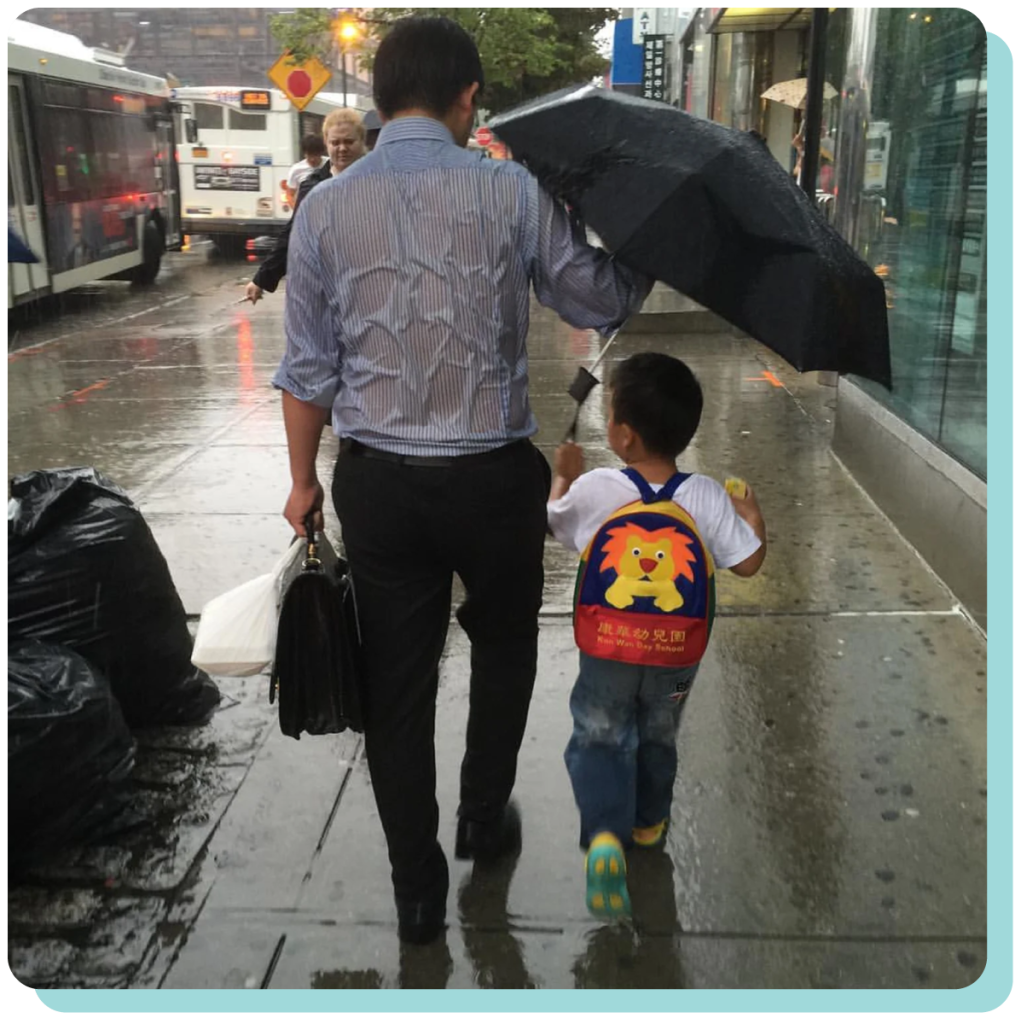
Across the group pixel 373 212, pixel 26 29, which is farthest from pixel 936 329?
pixel 26 29

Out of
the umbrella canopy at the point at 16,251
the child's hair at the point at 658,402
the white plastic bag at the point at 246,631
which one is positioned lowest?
the white plastic bag at the point at 246,631

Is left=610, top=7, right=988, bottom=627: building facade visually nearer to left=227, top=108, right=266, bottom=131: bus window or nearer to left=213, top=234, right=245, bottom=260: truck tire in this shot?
left=227, top=108, right=266, bottom=131: bus window

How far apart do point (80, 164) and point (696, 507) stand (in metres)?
13.3

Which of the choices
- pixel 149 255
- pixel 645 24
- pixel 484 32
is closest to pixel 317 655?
pixel 149 255

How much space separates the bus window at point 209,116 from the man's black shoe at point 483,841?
2083 cm

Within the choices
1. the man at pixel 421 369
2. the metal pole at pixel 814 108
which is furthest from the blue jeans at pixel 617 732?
the metal pole at pixel 814 108

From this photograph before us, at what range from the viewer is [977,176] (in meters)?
4.34

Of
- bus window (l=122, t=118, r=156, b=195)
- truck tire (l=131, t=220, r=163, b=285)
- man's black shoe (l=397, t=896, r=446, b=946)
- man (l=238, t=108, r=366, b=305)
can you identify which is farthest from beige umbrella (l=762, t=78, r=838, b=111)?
man's black shoe (l=397, t=896, r=446, b=946)

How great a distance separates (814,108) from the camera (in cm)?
546

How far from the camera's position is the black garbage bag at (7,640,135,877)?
2.71m

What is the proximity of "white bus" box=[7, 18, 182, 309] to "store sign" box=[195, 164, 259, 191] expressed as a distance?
10.7 ft

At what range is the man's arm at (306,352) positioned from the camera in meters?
2.30

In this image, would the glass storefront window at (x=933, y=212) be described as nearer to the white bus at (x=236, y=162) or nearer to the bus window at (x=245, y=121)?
the white bus at (x=236, y=162)

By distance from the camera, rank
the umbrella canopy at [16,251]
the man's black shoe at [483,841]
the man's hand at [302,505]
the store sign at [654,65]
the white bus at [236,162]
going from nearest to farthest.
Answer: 1. the man's hand at [302,505]
2. the man's black shoe at [483,841]
3. the umbrella canopy at [16,251]
4. the white bus at [236,162]
5. the store sign at [654,65]
